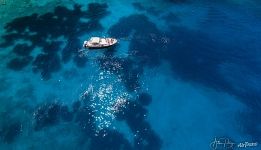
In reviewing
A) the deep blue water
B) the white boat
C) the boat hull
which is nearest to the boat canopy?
the white boat

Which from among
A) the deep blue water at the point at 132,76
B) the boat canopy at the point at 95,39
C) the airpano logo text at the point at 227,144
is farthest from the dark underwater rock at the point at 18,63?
the airpano logo text at the point at 227,144

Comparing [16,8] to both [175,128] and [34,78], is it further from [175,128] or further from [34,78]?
[175,128]

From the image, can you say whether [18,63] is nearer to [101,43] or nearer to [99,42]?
[99,42]

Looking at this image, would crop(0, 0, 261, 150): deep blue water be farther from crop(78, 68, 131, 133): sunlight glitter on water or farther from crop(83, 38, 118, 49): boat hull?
crop(83, 38, 118, 49): boat hull

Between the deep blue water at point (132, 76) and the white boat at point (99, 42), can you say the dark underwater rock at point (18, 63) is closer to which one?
the deep blue water at point (132, 76)

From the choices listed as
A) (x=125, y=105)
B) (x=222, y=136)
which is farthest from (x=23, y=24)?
(x=222, y=136)

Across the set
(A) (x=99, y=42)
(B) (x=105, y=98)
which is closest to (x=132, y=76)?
(B) (x=105, y=98)
